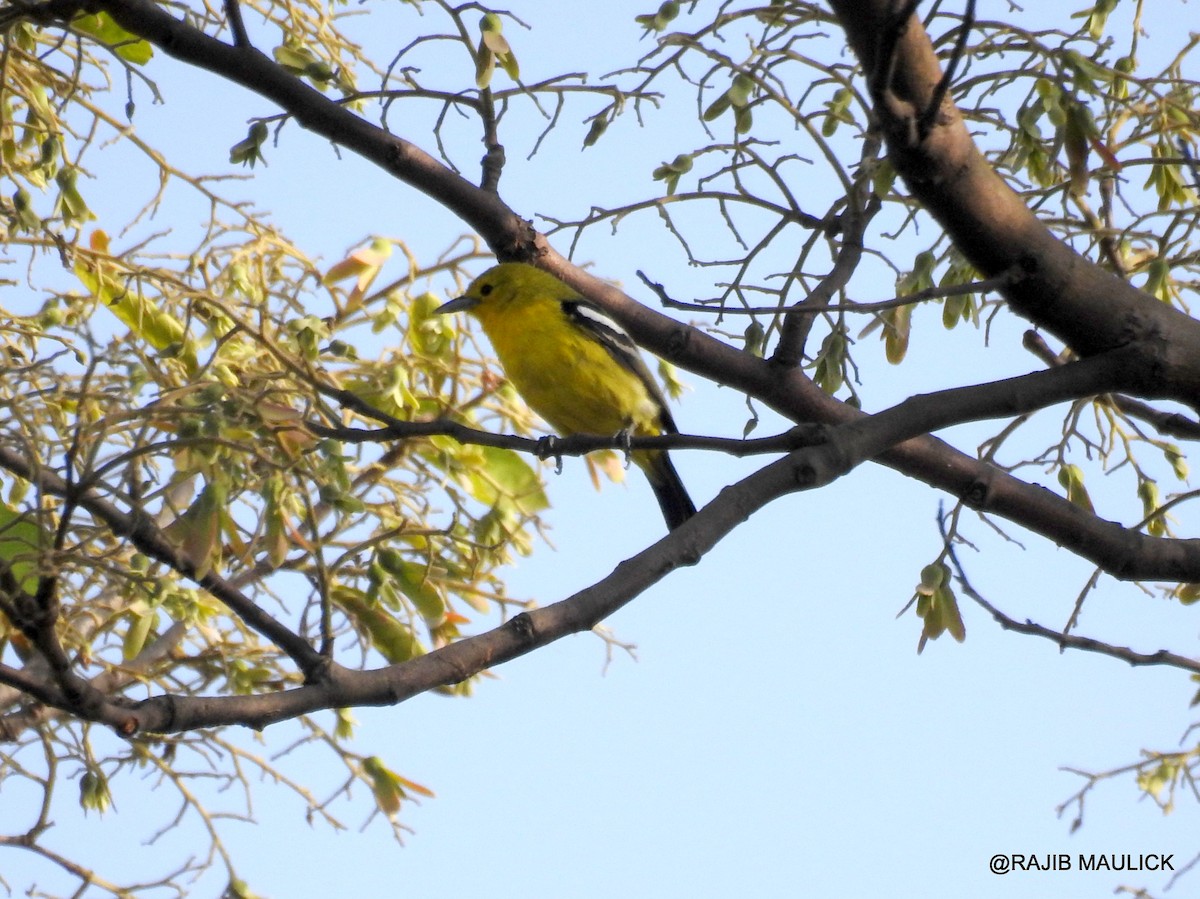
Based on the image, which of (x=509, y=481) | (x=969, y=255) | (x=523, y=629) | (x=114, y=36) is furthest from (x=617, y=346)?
(x=523, y=629)

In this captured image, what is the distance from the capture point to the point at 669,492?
208 inches

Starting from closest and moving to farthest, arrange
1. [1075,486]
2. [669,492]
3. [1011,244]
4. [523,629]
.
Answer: [523,629] → [1011,244] → [1075,486] → [669,492]

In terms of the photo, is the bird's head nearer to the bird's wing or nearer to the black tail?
the bird's wing

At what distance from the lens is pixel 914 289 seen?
3.10 meters

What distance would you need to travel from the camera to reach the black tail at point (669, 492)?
205 inches

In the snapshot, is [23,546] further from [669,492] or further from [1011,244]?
[669,492]

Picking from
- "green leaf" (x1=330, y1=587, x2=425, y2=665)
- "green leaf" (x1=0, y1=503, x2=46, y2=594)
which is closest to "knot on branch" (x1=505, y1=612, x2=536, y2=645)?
"green leaf" (x1=0, y1=503, x2=46, y2=594)

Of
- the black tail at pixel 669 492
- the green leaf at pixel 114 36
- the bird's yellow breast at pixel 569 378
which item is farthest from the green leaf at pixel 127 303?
the black tail at pixel 669 492

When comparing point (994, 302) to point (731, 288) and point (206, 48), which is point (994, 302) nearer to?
point (731, 288)

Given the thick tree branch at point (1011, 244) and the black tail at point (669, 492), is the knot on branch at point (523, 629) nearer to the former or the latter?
the thick tree branch at point (1011, 244)

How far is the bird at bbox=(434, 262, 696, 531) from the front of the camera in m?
4.66

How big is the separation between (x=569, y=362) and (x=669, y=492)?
85 cm

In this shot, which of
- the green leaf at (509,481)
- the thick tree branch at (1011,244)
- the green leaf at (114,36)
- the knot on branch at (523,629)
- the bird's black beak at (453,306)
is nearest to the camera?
the knot on branch at (523,629)

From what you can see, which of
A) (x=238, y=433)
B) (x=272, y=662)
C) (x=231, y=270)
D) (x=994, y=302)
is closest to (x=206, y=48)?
(x=238, y=433)
